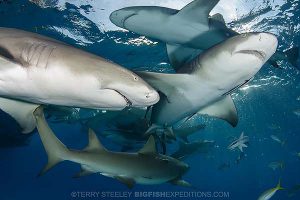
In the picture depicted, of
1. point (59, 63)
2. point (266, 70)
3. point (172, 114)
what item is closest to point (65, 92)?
point (59, 63)

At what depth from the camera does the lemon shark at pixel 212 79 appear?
3.69m

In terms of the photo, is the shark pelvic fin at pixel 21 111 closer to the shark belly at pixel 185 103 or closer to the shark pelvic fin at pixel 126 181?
the shark pelvic fin at pixel 126 181

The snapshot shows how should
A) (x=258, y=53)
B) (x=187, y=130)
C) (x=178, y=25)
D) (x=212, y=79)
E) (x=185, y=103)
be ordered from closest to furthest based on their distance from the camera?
(x=258, y=53)
(x=212, y=79)
(x=185, y=103)
(x=178, y=25)
(x=187, y=130)

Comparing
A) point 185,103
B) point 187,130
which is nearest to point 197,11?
point 185,103

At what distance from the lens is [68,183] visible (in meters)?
95.3

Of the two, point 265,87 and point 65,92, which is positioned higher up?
point 65,92

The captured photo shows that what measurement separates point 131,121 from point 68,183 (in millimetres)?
90996

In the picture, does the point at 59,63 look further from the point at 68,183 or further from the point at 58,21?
the point at 68,183

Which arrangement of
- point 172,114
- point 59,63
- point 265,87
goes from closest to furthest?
point 59,63, point 172,114, point 265,87

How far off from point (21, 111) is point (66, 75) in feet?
6.46

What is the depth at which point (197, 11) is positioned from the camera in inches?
256

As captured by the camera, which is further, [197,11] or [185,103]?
[197,11]

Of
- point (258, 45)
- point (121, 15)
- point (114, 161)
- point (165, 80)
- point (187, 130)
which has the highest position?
point (258, 45)

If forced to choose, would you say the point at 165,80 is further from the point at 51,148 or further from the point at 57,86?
the point at 51,148
